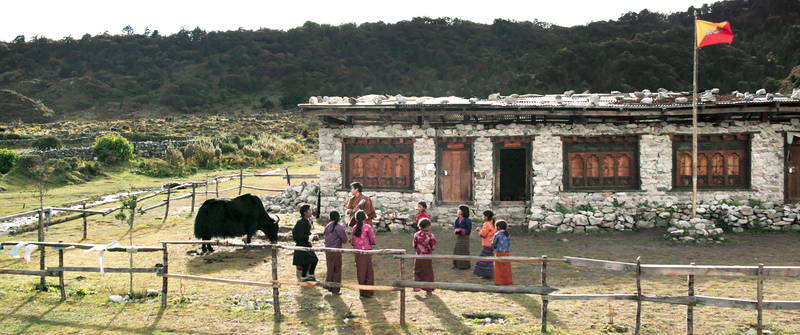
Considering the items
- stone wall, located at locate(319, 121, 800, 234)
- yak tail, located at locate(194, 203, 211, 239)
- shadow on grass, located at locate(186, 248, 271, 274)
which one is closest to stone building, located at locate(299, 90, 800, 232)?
stone wall, located at locate(319, 121, 800, 234)

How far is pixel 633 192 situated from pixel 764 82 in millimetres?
29047

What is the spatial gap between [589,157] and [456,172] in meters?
3.19

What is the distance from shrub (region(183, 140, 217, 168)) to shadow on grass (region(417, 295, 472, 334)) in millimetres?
21455

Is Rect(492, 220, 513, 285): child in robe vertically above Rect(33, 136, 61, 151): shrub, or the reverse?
Rect(33, 136, 61, 151): shrub

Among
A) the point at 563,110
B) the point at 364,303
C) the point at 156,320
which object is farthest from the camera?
the point at 563,110

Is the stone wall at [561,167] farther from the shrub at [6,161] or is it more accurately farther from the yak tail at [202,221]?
the shrub at [6,161]

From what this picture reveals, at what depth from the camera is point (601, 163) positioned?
1471 centimetres

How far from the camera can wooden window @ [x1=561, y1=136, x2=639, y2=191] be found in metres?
14.6

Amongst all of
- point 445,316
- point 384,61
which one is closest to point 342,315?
point 445,316

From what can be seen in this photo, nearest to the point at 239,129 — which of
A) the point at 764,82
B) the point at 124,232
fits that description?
the point at 124,232

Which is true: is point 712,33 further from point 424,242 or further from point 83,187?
point 83,187

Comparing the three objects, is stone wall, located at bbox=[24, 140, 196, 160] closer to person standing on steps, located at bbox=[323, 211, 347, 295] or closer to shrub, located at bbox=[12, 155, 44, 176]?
shrub, located at bbox=[12, 155, 44, 176]

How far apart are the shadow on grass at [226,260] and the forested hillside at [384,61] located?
33.9 m

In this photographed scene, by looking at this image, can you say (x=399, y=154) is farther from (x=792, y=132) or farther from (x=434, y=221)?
(x=792, y=132)
